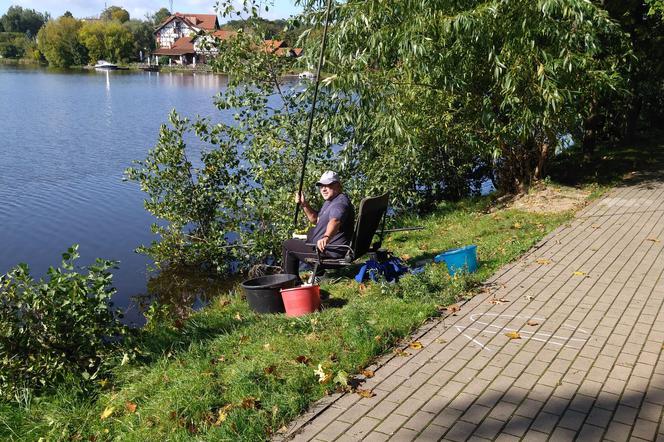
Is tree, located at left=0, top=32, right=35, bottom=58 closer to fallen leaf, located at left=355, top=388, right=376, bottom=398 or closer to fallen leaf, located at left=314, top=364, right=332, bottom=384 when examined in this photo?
fallen leaf, located at left=314, top=364, right=332, bottom=384

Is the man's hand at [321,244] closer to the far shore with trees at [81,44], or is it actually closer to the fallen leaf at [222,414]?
the fallen leaf at [222,414]

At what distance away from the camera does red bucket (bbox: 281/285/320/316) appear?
609cm

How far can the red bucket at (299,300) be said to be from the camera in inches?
240

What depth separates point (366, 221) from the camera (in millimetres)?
7023

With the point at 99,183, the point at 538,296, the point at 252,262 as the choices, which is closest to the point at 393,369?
the point at 538,296

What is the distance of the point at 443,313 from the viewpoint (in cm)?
589

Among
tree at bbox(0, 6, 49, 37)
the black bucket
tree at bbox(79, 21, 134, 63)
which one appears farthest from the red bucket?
tree at bbox(0, 6, 49, 37)

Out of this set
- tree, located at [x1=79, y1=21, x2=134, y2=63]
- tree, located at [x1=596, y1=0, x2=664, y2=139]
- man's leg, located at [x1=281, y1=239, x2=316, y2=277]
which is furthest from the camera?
tree, located at [x1=79, y1=21, x2=134, y2=63]

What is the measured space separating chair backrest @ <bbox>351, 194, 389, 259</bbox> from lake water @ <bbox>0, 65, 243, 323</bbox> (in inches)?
132

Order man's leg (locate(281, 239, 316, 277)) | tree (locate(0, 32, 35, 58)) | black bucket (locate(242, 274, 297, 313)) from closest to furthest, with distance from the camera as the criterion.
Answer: black bucket (locate(242, 274, 297, 313)) < man's leg (locate(281, 239, 316, 277)) < tree (locate(0, 32, 35, 58))

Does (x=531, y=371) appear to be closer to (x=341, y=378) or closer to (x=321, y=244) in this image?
(x=341, y=378)

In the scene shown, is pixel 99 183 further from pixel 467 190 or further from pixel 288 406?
pixel 288 406

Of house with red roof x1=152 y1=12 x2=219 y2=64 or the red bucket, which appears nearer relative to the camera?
the red bucket

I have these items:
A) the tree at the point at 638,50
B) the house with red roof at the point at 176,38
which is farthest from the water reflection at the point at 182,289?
the house with red roof at the point at 176,38
